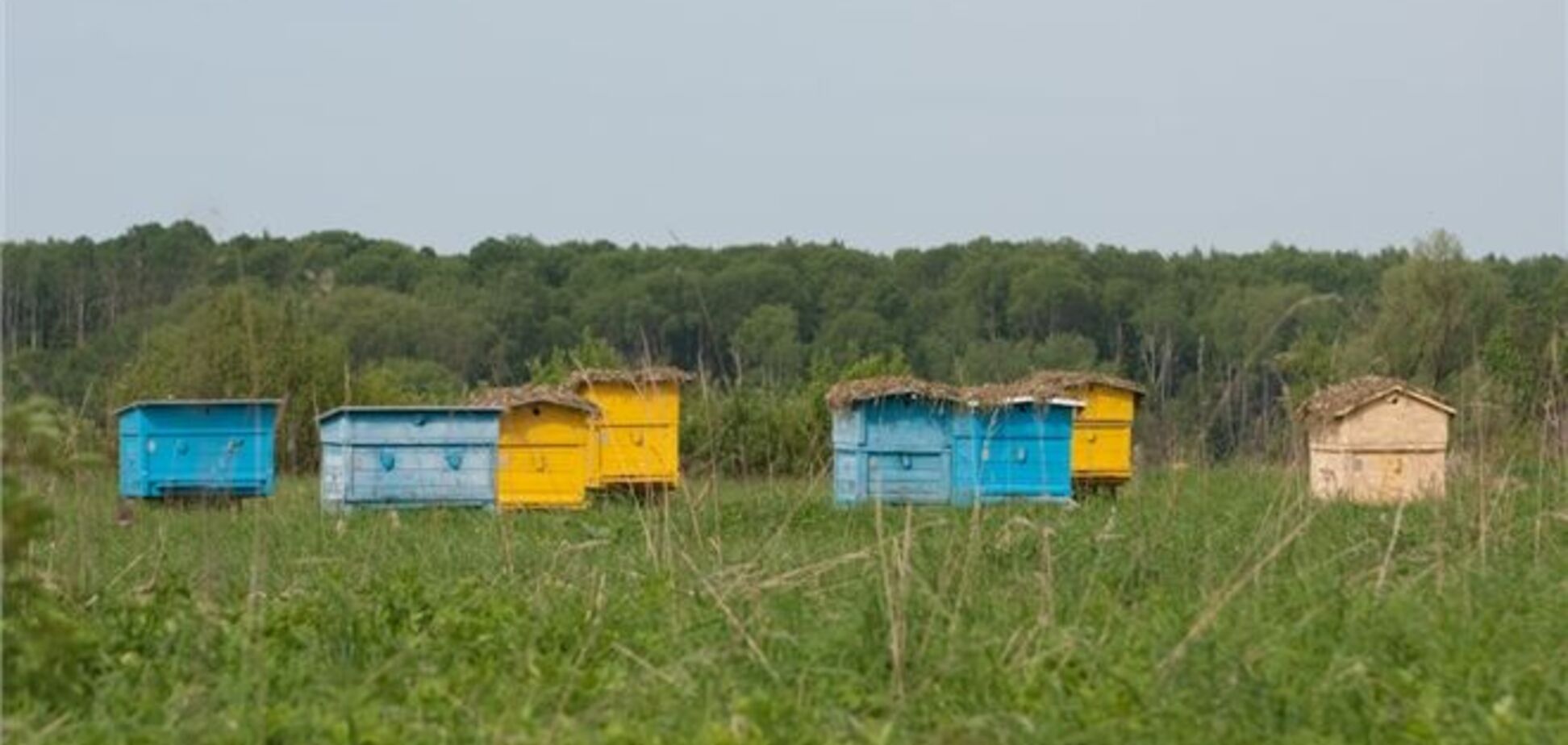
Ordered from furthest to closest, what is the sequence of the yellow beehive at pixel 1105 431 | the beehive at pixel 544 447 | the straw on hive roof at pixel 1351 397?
the yellow beehive at pixel 1105 431
the beehive at pixel 544 447
the straw on hive roof at pixel 1351 397

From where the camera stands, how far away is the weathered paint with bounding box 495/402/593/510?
15062mm

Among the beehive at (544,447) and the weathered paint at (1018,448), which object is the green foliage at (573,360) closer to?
the beehive at (544,447)

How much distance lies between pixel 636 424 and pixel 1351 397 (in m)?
5.41

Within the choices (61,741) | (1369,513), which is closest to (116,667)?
(61,741)

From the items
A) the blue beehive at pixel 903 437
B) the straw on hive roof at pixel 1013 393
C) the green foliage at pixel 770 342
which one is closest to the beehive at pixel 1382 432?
the straw on hive roof at pixel 1013 393

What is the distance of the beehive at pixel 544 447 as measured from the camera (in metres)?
15.1

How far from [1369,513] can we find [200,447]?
7934 millimetres

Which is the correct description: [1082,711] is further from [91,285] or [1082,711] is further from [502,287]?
[502,287]

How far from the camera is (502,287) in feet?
108

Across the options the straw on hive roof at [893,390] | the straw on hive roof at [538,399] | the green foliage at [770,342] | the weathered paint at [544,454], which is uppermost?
the green foliage at [770,342]

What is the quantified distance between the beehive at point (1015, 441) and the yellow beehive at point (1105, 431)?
2.64 feet

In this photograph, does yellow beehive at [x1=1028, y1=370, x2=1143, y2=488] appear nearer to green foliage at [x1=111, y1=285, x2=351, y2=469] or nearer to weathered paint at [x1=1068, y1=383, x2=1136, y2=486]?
weathered paint at [x1=1068, y1=383, x2=1136, y2=486]

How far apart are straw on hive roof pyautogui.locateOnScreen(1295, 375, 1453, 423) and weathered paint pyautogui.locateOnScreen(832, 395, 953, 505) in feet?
7.70

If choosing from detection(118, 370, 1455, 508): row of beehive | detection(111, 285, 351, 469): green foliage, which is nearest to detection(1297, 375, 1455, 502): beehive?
detection(118, 370, 1455, 508): row of beehive
